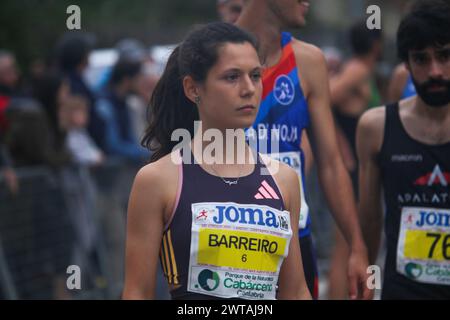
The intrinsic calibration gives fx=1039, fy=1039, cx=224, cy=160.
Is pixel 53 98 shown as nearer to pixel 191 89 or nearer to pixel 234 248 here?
pixel 191 89

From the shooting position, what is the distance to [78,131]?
9.70 metres

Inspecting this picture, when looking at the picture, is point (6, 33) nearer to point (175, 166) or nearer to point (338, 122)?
point (338, 122)

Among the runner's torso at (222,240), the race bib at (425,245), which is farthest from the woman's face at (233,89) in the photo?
the race bib at (425,245)

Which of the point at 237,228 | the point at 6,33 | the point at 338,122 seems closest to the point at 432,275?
the point at 237,228

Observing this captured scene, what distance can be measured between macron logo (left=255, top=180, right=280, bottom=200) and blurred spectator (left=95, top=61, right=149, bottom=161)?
20.0ft

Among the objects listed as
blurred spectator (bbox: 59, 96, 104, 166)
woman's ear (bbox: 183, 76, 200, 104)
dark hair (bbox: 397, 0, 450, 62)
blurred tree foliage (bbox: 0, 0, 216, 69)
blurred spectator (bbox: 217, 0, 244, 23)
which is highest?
blurred tree foliage (bbox: 0, 0, 216, 69)

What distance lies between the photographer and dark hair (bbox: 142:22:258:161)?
4.18 meters

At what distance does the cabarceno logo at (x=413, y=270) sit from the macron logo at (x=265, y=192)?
1397 mm

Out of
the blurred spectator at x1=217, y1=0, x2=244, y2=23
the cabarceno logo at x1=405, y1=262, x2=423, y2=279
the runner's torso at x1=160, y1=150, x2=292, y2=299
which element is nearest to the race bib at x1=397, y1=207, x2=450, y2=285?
the cabarceno logo at x1=405, y1=262, x2=423, y2=279

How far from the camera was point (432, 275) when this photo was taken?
16.9 ft

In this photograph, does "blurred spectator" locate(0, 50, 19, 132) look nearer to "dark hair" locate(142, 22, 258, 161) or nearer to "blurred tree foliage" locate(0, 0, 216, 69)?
"blurred tree foliage" locate(0, 0, 216, 69)

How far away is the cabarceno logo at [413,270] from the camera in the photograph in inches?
205

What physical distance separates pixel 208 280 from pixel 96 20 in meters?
21.3
